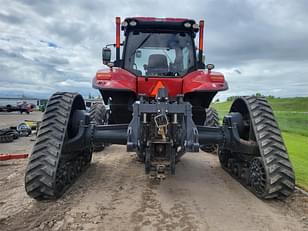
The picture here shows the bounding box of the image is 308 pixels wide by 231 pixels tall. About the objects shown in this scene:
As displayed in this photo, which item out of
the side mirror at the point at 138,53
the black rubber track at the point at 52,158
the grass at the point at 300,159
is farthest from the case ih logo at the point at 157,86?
the grass at the point at 300,159

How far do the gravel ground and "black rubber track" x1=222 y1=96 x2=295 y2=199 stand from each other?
0.66 ft

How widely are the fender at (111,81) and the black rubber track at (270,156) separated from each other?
2.01 meters

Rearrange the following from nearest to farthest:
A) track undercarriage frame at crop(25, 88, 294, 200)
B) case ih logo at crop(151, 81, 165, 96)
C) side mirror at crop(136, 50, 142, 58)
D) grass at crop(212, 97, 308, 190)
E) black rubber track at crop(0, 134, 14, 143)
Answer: track undercarriage frame at crop(25, 88, 294, 200) < case ih logo at crop(151, 81, 165, 96) < side mirror at crop(136, 50, 142, 58) < grass at crop(212, 97, 308, 190) < black rubber track at crop(0, 134, 14, 143)

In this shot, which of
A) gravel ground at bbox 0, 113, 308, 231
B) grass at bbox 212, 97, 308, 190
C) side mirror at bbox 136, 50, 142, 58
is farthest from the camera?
grass at bbox 212, 97, 308, 190

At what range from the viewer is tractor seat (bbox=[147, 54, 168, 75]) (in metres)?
6.06

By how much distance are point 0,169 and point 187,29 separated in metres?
4.57

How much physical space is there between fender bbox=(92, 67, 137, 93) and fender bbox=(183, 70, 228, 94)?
1025 millimetres

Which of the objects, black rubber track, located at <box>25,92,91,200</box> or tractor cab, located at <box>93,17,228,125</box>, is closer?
black rubber track, located at <box>25,92,91,200</box>

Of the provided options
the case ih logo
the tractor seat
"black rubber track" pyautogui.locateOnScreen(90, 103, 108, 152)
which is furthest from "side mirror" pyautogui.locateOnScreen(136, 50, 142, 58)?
"black rubber track" pyautogui.locateOnScreen(90, 103, 108, 152)

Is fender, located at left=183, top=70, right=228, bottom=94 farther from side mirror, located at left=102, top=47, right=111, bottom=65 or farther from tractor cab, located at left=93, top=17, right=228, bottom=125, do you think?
side mirror, located at left=102, top=47, right=111, bottom=65

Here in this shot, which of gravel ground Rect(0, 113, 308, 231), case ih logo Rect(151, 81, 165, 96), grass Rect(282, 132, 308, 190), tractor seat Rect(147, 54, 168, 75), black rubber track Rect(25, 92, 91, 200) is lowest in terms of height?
grass Rect(282, 132, 308, 190)

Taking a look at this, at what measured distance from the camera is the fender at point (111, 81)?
205 inches

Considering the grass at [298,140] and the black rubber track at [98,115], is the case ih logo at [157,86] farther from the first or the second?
the black rubber track at [98,115]

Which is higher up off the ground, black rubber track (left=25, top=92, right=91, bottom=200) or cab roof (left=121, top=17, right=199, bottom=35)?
cab roof (left=121, top=17, right=199, bottom=35)
